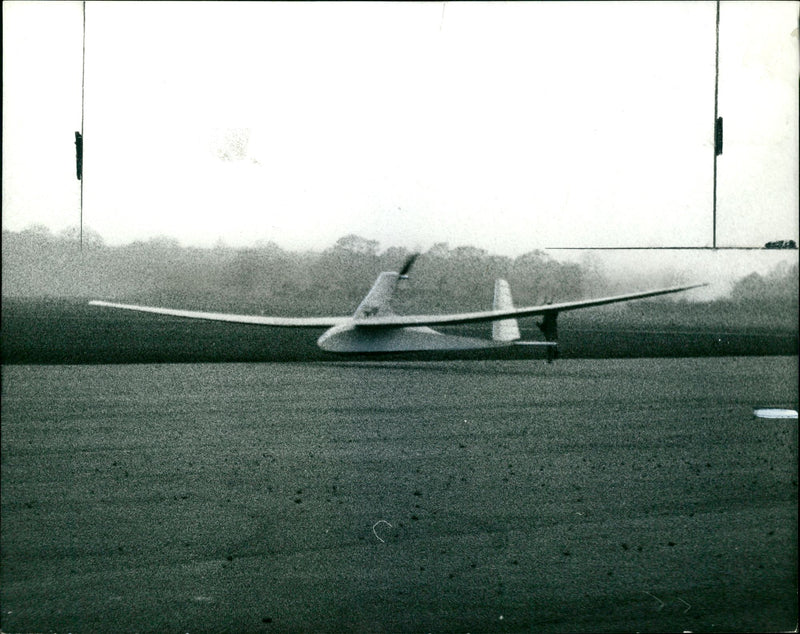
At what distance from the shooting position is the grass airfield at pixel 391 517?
214 inches

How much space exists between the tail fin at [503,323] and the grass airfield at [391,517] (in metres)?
11.9

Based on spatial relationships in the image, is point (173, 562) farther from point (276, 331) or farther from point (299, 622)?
point (276, 331)

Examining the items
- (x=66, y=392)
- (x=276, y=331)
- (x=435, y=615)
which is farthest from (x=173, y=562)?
(x=276, y=331)

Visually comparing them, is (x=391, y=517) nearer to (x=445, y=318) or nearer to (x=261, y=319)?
(x=445, y=318)

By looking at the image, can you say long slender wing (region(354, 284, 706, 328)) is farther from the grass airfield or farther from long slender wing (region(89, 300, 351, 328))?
the grass airfield

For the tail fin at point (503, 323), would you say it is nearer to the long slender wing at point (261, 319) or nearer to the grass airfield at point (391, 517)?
the long slender wing at point (261, 319)

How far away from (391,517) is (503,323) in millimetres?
19740

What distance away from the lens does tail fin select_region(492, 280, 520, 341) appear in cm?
2642

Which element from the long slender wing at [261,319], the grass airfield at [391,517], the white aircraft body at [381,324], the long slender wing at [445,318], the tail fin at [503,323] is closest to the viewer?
the grass airfield at [391,517]

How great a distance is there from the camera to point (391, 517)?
24.0ft

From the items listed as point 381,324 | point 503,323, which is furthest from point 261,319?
point 503,323

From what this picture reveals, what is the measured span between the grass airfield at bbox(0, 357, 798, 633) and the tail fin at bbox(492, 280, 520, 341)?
11.9 meters

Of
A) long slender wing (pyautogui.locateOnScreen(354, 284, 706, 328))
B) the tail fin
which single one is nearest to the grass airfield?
long slender wing (pyautogui.locateOnScreen(354, 284, 706, 328))

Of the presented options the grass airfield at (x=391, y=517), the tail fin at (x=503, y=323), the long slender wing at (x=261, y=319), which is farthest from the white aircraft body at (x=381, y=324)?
the grass airfield at (x=391, y=517)
